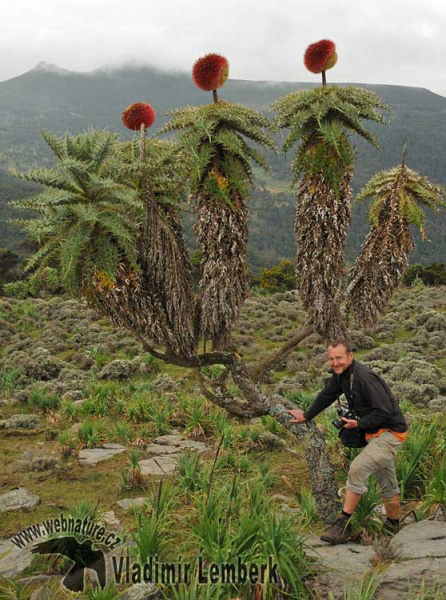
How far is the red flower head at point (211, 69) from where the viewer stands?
17.1 feet

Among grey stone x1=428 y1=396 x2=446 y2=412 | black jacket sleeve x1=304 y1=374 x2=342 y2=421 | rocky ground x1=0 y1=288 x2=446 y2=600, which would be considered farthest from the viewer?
grey stone x1=428 y1=396 x2=446 y2=412

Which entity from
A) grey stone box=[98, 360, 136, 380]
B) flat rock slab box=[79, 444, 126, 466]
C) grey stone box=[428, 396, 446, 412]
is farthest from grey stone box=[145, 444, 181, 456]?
grey stone box=[98, 360, 136, 380]

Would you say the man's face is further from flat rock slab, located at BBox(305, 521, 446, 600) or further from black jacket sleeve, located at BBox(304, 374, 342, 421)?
flat rock slab, located at BBox(305, 521, 446, 600)

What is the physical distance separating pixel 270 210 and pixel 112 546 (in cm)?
17073

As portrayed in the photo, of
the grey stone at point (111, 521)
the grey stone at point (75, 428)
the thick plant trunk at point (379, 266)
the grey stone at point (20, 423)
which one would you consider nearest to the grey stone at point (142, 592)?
the grey stone at point (111, 521)

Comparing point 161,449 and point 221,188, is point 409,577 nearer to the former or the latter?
point 221,188

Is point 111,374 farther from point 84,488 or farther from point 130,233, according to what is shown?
point 130,233

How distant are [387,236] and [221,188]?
1806 millimetres

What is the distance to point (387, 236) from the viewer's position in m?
5.36

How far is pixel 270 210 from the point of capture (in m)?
172

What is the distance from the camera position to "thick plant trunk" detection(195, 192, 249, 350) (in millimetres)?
5402

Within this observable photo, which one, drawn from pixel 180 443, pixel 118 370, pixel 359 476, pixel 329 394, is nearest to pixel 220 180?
pixel 329 394

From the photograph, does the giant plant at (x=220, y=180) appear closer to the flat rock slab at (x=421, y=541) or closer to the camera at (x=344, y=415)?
the camera at (x=344, y=415)

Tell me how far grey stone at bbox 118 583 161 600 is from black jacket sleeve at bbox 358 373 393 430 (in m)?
2.23
